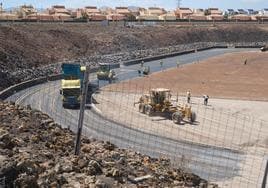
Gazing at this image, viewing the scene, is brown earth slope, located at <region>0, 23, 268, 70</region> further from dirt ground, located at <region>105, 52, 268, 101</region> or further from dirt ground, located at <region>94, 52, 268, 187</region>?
dirt ground, located at <region>94, 52, 268, 187</region>

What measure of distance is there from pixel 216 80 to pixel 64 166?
136 ft

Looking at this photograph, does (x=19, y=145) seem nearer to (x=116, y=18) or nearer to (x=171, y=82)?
(x=171, y=82)

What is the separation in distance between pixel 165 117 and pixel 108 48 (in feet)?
129

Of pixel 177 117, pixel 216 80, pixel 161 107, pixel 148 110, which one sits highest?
pixel 161 107

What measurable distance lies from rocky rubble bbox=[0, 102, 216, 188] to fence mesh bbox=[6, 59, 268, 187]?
5.02m

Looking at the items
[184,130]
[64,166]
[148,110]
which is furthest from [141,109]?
[64,166]

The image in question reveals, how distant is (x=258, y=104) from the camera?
125ft

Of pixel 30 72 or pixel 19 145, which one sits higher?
pixel 19 145

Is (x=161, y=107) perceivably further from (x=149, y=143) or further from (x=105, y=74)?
(x=105, y=74)

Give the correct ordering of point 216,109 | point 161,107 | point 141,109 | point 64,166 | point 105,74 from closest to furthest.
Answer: point 64,166 → point 161,107 → point 141,109 → point 216,109 → point 105,74

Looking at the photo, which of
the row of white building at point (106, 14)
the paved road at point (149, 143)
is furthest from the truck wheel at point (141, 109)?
the row of white building at point (106, 14)

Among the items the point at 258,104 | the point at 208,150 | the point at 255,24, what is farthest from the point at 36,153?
the point at 255,24

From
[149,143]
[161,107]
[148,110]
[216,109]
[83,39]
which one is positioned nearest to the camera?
[149,143]

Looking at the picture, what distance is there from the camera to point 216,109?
3550 cm
